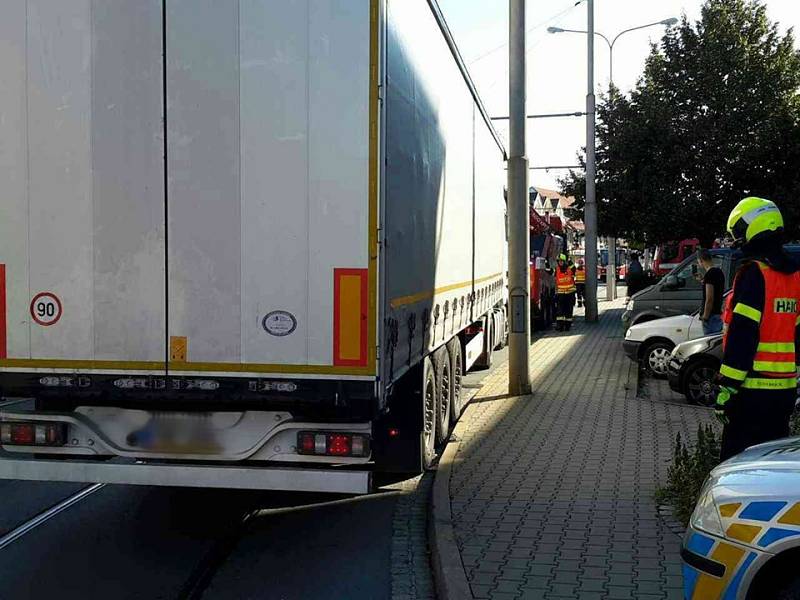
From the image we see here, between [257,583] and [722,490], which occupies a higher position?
[722,490]

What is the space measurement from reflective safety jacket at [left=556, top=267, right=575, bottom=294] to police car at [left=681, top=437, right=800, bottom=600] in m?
20.5

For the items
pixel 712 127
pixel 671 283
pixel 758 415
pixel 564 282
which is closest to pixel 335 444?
pixel 758 415

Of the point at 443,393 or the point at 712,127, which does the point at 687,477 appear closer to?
the point at 443,393

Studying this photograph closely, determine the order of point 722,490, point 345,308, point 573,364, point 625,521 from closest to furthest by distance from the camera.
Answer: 1. point 722,490
2. point 345,308
3. point 625,521
4. point 573,364

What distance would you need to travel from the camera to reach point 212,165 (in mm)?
5117

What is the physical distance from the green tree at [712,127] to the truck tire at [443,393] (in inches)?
677

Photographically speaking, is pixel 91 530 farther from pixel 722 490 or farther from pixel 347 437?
pixel 722 490

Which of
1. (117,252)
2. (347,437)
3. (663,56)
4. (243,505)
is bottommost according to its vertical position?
(243,505)

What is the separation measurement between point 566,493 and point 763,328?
7.56 feet

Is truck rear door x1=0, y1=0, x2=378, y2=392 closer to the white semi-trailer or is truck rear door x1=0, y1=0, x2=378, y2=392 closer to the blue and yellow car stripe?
the white semi-trailer

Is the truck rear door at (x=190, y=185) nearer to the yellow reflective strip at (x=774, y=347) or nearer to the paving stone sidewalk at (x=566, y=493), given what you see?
the paving stone sidewalk at (x=566, y=493)

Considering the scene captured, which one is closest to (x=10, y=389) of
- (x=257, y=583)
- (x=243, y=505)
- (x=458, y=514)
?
(x=257, y=583)

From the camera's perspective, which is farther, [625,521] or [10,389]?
[625,521]

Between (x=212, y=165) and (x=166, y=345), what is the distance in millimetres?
1009
